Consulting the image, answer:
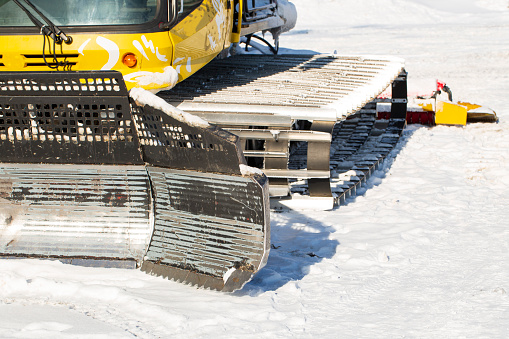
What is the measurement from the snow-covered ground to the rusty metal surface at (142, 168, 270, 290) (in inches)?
A: 4.5

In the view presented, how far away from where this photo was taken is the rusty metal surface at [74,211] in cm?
384

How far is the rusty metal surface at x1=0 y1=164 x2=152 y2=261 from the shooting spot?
384 cm

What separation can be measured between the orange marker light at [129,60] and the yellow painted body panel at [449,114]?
4.17m

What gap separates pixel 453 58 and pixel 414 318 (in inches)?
418

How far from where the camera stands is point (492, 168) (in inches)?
231

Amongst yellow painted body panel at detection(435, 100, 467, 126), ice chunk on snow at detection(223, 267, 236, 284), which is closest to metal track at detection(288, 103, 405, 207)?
yellow painted body panel at detection(435, 100, 467, 126)

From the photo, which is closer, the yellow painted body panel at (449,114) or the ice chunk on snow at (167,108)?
the ice chunk on snow at (167,108)

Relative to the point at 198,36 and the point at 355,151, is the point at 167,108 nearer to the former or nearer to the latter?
the point at 198,36

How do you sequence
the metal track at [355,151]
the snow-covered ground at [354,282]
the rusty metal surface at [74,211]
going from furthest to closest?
1. the metal track at [355,151]
2. the rusty metal surface at [74,211]
3. the snow-covered ground at [354,282]

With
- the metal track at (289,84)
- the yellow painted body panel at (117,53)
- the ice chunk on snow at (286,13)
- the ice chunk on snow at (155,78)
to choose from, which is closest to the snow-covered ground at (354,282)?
the metal track at (289,84)

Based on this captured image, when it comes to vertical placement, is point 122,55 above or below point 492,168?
above

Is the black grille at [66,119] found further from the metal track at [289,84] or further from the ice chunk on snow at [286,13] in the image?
the ice chunk on snow at [286,13]

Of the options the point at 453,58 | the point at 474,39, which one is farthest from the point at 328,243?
the point at 474,39

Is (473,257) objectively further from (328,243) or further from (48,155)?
(48,155)
